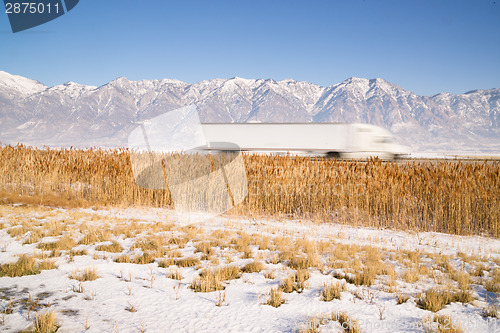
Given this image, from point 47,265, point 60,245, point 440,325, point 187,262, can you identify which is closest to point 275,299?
point 440,325

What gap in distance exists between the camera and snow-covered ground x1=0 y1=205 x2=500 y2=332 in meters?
3.20

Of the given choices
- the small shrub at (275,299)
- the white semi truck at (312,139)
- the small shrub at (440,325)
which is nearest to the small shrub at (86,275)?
the small shrub at (275,299)

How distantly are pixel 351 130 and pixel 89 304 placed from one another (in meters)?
19.9

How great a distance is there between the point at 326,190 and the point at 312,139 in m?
13.8

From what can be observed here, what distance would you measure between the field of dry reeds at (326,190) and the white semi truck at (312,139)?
10.5 m

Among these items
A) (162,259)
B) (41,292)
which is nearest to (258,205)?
(162,259)

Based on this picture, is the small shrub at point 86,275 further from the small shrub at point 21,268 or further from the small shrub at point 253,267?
the small shrub at point 253,267

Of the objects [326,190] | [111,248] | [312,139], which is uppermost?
[312,139]

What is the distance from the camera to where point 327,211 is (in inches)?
376

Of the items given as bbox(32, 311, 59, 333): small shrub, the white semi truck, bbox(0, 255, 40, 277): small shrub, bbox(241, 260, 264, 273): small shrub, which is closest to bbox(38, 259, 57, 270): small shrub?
bbox(0, 255, 40, 277): small shrub

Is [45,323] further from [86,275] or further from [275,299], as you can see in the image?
[275,299]

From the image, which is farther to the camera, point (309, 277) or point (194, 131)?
point (194, 131)

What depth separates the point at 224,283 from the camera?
4.18 meters

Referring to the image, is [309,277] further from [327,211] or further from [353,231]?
[327,211]
